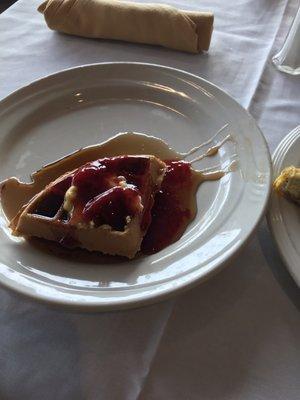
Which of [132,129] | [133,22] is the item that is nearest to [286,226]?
[132,129]

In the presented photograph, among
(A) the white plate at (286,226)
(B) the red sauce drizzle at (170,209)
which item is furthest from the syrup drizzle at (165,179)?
(A) the white plate at (286,226)

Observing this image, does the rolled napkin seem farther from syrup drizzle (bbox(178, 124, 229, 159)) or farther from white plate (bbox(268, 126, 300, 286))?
white plate (bbox(268, 126, 300, 286))

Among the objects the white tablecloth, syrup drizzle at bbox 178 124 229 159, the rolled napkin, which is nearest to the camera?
the white tablecloth

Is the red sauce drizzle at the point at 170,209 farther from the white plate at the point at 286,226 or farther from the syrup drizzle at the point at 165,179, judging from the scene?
the white plate at the point at 286,226

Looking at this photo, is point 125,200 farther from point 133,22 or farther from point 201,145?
point 133,22

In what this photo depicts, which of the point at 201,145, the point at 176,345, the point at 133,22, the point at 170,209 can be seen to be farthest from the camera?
the point at 133,22

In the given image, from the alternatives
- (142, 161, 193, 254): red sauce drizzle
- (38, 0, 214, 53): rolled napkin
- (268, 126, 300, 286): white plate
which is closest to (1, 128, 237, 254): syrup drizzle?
(142, 161, 193, 254): red sauce drizzle
